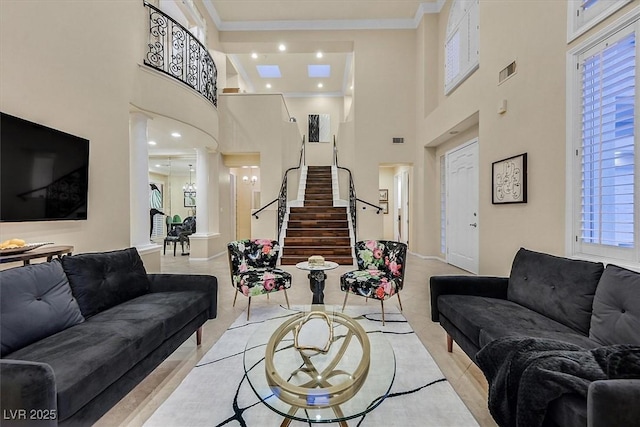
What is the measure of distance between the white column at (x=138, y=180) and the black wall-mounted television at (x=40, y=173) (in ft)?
3.55

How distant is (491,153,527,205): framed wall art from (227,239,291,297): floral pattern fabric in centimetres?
294

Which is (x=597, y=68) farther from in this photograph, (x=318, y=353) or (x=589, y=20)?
(x=318, y=353)

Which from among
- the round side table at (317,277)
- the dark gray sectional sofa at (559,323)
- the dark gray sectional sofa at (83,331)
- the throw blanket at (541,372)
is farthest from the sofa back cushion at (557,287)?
the dark gray sectional sofa at (83,331)

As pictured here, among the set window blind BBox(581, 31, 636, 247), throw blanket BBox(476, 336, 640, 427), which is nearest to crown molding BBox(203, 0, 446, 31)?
window blind BBox(581, 31, 636, 247)

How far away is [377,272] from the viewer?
11.9ft

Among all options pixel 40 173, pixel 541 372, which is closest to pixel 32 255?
pixel 40 173

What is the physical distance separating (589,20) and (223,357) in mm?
4369

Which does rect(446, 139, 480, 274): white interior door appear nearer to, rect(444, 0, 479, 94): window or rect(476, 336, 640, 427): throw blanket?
rect(444, 0, 479, 94): window

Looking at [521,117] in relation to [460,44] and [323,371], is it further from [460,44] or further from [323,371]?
[323,371]

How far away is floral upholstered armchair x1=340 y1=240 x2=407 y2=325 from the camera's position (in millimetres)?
3232

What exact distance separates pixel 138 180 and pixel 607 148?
5.57 m

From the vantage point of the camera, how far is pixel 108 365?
1.56 metres

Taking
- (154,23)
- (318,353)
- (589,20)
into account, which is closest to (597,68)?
(589,20)

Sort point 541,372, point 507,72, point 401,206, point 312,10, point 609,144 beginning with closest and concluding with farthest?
point 541,372, point 609,144, point 507,72, point 312,10, point 401,206
